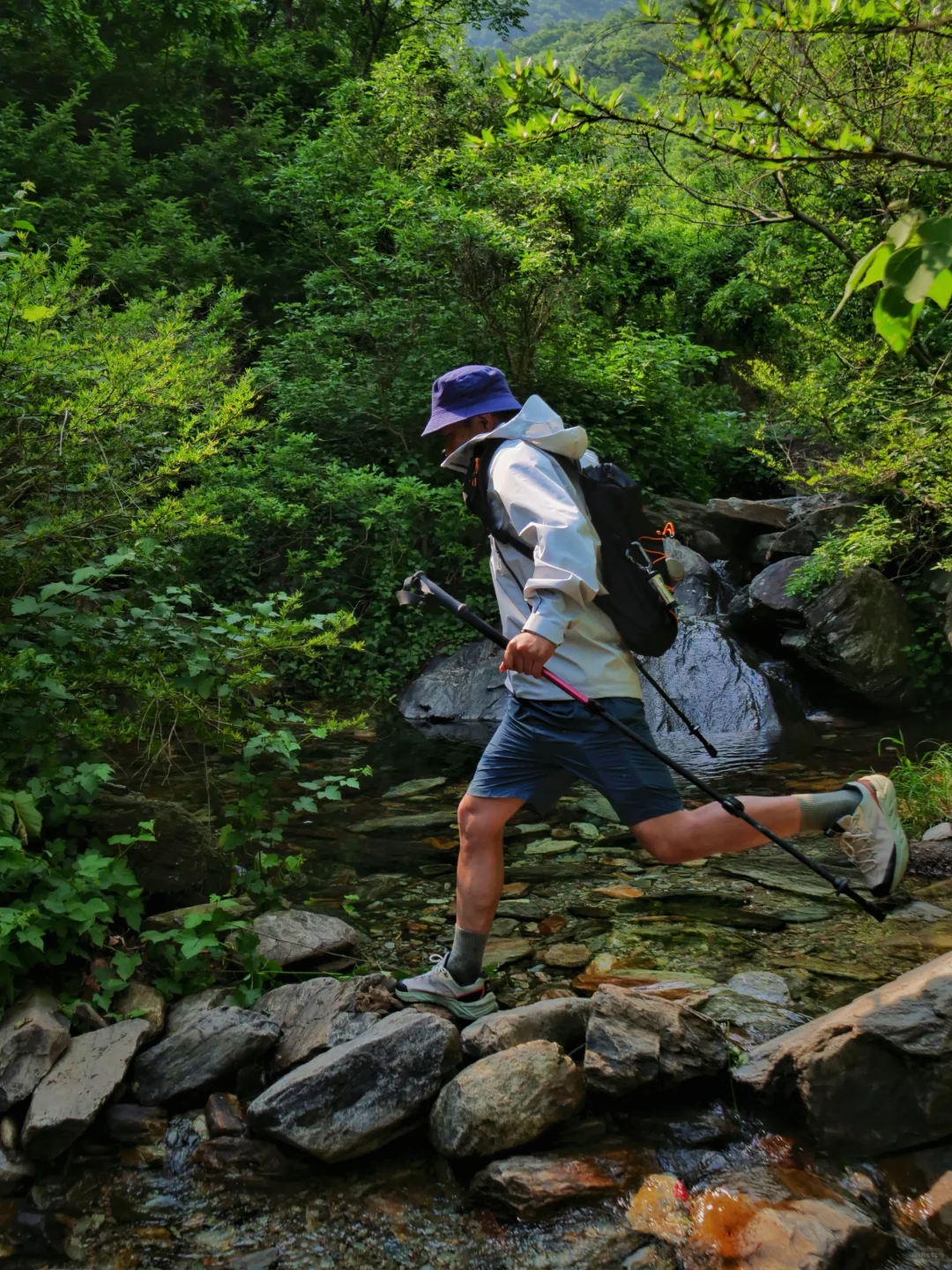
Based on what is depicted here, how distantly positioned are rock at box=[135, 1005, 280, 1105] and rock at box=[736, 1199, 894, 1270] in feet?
5.28

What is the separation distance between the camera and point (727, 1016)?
3.47 meters

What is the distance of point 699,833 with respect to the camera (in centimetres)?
305

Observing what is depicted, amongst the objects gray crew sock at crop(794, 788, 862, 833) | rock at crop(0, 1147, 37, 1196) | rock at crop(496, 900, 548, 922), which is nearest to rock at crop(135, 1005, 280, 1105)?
rock at crop(0, 1147, 37, 1196)

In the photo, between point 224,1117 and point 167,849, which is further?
point 167,849

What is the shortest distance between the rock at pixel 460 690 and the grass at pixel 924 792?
4479 mm

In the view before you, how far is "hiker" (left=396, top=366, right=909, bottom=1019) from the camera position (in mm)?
2959

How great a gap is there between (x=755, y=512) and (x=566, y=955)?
10253mm

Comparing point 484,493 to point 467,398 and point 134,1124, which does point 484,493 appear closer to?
point 467,398

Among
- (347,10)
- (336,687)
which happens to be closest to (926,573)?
(336,687)

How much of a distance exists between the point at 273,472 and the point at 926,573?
24.0 feet

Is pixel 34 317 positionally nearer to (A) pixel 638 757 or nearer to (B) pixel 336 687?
(A) pixel 638 757

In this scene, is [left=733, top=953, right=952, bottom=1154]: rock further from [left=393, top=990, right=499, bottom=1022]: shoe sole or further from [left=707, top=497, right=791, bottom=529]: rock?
[left=707, top=497, right=791, bottom=529]: rock

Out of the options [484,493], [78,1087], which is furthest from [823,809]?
[78,1087]

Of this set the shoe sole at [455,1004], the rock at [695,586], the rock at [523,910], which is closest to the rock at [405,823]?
the rock at [523,910]
